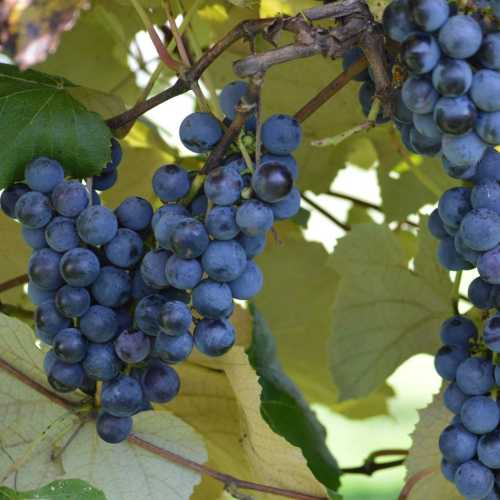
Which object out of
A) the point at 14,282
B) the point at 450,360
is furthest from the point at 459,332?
the point at 14,282

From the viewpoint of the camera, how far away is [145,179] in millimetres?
1241

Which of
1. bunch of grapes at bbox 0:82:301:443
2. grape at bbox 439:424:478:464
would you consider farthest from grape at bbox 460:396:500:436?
bunch of grapes at bbox 0:82:301:443

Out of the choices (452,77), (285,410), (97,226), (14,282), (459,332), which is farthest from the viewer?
(285,410)

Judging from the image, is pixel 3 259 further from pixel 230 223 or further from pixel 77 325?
pixel 230 223

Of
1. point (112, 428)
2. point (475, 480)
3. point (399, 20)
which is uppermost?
point (399, 20)

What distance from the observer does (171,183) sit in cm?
75

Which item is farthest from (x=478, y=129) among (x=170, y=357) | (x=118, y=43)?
(x=118, y=43)

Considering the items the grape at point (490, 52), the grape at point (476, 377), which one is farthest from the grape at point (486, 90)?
the grape at point (476, 377)

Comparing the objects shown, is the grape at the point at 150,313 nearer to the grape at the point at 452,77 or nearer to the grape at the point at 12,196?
the grape at the point at 12,196

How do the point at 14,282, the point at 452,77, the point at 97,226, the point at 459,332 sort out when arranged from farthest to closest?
the point at 14,282, the point at 459,332, the point at 97,226, the point at 452,77

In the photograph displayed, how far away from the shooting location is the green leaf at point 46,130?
32.6 inches

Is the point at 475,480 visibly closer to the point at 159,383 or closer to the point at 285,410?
the point at 159,383

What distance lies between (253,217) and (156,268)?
93 mm

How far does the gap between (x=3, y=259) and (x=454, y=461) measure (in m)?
0.55
